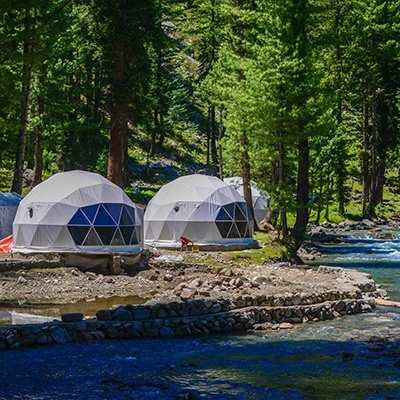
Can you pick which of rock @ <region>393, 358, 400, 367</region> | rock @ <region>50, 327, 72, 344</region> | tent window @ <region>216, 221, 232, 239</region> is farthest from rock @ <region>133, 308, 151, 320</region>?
tent window @ <region>216, 221, 232, 239</region>

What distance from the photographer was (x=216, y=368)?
37.0 feet

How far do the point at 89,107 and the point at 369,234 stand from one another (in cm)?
2204

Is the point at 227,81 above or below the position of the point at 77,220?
above

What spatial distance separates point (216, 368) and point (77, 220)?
1235 centimetres

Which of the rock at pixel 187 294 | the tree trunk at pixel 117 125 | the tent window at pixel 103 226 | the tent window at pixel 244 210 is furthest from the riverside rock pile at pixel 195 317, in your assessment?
the tree trunk at pixel 117 125

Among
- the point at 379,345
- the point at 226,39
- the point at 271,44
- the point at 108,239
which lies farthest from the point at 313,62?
the point at 379,345

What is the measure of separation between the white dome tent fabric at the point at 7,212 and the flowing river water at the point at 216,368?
1506 centimetres

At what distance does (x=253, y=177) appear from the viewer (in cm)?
4097

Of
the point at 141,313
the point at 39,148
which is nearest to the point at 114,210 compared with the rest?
the point at 141,313

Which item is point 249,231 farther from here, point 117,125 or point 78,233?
point 78,233

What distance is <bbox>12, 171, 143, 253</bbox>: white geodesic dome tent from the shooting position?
73.3 ft

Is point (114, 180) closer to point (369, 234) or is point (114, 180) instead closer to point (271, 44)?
point (271, 44)

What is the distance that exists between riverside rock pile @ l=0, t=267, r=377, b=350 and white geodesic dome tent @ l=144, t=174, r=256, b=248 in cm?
1111

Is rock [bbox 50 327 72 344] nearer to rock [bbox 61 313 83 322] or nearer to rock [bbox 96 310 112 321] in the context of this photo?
rock [bbox 61 313 83 322]
